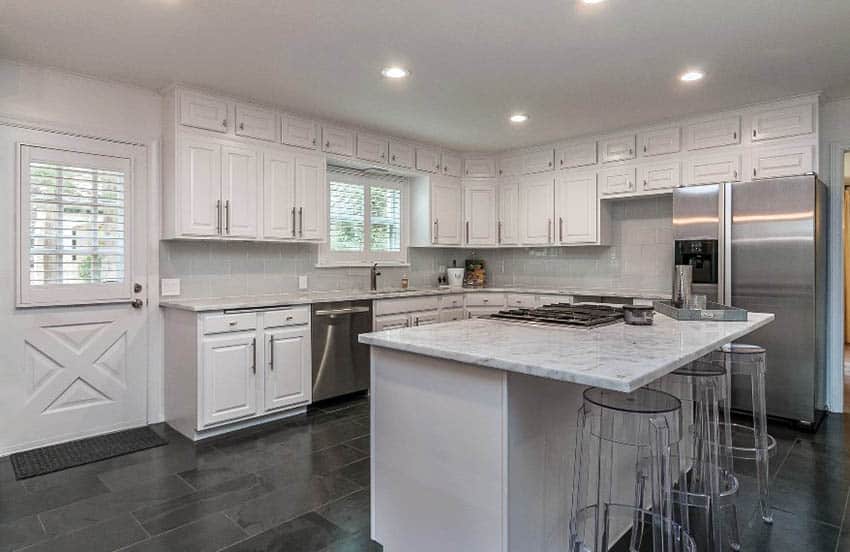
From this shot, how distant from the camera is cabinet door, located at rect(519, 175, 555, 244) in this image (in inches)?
208

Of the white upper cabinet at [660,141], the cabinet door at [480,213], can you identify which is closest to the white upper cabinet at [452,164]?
the cabinet door at [480,213]

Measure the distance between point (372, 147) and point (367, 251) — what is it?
106cm

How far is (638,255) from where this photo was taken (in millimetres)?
5000

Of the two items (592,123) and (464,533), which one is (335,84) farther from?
(464,533)

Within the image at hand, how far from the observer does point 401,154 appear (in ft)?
16.8

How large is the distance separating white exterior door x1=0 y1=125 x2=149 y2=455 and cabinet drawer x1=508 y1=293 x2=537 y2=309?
337 centimetres

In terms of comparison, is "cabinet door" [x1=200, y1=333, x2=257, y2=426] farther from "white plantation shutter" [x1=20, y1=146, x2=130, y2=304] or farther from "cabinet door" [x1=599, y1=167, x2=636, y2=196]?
"cabinet door" [x1=599, y1=167, x2=636, y2=196]

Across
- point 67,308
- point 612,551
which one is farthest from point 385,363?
point 67,308

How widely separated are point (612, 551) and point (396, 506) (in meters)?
0.94

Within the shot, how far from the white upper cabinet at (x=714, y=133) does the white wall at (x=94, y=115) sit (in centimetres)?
426

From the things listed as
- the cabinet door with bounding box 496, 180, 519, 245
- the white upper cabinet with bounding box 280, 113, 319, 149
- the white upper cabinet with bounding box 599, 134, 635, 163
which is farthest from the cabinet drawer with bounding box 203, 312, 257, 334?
the white upper cabinet with bounding box 599, 134, 635, 163

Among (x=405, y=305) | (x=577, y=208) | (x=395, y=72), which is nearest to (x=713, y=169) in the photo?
(x=577, y=208)

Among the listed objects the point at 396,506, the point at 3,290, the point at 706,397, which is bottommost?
the point at 396,506

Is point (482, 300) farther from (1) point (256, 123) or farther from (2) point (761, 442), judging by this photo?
(2) point (761, 442)
